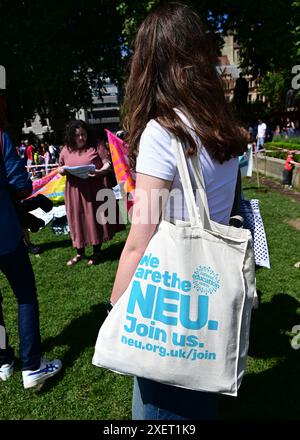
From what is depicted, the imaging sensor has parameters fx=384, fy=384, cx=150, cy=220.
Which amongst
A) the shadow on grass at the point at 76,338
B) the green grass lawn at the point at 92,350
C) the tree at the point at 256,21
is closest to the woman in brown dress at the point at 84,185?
the green grass lawn at the point at 92,350

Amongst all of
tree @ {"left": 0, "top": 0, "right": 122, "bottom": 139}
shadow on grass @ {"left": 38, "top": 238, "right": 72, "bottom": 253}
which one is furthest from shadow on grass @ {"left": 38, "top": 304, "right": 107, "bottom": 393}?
tree @ {"left": 0, "top": 0, "right": 122, "bottom": 139}

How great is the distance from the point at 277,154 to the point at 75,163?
31.3 ft

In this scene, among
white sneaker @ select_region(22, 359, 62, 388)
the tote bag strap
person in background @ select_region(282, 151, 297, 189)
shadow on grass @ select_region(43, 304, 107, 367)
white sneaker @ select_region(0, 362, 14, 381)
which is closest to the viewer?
the tote bag strap

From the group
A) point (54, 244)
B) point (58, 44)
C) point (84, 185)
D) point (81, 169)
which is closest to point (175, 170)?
point (81, 169)

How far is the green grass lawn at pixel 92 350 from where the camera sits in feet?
8.36

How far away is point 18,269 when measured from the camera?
2.53 m

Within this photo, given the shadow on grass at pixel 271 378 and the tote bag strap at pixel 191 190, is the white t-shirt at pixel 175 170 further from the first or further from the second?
the shadow on grass at pixel 271 378

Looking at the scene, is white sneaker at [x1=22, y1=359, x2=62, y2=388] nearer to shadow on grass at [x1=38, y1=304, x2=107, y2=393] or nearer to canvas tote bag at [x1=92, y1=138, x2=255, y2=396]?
shadow on grass at [x1=38, y1=304, x2=107, y2=393]

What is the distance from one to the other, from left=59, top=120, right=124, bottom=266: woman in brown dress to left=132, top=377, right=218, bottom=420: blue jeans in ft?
12.1

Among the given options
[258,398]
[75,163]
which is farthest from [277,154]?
[258,398]

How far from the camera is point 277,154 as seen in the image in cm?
1275

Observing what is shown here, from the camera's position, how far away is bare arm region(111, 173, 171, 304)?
122 centimetres

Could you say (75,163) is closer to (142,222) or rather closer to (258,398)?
(258,398)

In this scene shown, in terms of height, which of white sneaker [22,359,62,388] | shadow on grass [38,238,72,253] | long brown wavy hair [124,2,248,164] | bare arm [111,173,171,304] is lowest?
shadow on grass [38,238,72,253]
